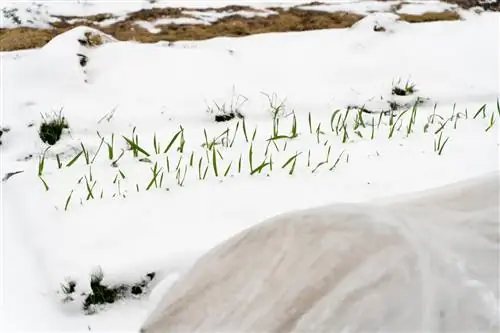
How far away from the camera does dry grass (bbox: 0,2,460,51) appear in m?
5.12

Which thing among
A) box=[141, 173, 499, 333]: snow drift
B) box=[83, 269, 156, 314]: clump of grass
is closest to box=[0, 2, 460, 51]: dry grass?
box=[83, 269, 156, 314]: clump of grass

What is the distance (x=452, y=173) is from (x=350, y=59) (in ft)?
6.60

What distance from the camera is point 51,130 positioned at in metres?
3.38

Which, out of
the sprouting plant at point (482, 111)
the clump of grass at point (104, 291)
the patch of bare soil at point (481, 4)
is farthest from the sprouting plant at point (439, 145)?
the patch of bare soil at point (481, 4)

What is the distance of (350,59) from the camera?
15.2 ft

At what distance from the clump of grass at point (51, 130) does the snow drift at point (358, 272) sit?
1.93m

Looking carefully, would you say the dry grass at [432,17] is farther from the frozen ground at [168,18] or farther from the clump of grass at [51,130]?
the clump of grass at [51,130]

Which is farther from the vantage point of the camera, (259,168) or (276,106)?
(276,106)

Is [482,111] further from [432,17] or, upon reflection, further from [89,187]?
[89,187]

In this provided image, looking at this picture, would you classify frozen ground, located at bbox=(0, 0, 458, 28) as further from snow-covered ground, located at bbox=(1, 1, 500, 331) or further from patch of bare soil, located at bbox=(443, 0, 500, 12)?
snow-covered ground, located at bbox=(1, 1, 500, 331)

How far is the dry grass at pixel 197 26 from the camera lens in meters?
5.12

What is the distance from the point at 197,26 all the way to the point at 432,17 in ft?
7.03

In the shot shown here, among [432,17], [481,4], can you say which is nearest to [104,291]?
[432,17]

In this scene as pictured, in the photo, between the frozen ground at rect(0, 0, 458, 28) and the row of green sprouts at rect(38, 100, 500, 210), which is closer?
the row of green sprouts at rect(38, 100, 500, 210)
